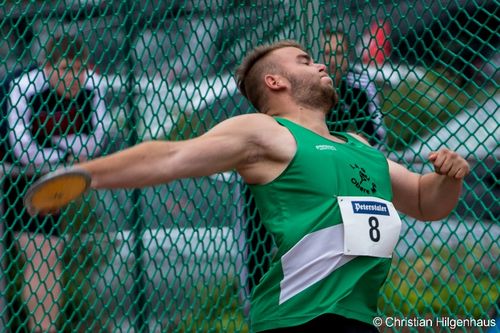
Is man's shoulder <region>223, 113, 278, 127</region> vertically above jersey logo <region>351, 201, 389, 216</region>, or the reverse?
man's shoulder <region>223, 113, 278, 127</region>

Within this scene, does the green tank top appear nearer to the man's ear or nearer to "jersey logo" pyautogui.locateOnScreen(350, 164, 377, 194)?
"jersey logo" pyautogui.locateOnScreen(350, 164, 377, 194)

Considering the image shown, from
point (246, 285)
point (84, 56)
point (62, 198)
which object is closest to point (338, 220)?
point (62, 198)

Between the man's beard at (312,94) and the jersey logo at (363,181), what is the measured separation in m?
0.32

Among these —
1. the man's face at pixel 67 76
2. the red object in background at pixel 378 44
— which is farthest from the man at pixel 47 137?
the red object in background at pixel 378 44

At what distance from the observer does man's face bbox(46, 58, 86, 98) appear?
5461mm

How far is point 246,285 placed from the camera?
210 inches

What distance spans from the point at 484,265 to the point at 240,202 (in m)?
1.20

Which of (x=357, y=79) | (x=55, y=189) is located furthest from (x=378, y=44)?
(x=55, y=189)

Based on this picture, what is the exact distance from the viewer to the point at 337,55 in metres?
5.27

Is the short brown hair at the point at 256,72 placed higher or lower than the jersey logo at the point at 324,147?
higher

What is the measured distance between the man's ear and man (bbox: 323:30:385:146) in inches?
45.8

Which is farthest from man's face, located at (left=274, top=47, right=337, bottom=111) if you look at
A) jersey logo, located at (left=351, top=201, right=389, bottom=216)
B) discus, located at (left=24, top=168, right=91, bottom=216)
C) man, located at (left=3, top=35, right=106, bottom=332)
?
man, located at (left=3, top=35, right=106, bottom=332)

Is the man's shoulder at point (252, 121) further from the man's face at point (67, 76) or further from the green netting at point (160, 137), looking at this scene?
the man's face at point (67, 76)

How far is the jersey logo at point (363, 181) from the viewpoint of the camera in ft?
12.1
